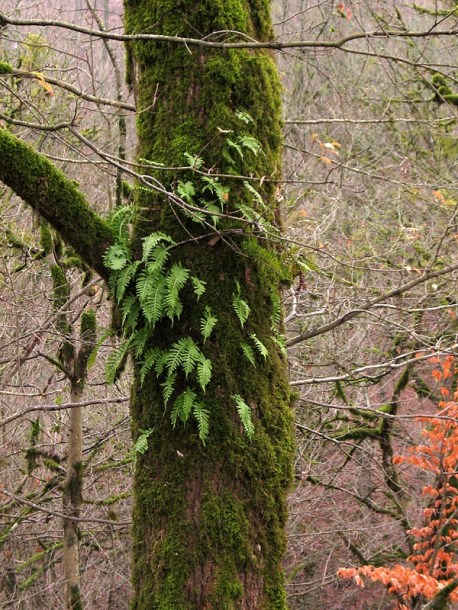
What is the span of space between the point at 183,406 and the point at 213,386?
0.62 ft

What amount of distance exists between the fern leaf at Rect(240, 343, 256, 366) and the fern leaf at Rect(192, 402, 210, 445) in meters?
0.33

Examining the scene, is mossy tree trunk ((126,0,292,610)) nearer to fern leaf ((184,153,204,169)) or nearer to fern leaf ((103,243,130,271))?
fern leaf ((184,153,204,169))

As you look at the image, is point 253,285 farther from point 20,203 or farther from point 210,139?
point 20,203

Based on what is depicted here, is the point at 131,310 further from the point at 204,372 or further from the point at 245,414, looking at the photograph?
the point at 245,414

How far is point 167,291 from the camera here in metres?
3.64

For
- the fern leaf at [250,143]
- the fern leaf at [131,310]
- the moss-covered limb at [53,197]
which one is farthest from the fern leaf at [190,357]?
the fern leaf at [250,143]

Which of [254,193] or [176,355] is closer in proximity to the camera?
[176,355]

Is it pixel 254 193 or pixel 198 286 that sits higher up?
pixel 254 193

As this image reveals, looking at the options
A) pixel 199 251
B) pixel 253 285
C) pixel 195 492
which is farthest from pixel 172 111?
pixel 195 492

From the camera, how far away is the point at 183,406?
356cm

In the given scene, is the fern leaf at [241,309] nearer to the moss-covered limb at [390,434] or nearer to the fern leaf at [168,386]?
the fern leaf at [168,386]

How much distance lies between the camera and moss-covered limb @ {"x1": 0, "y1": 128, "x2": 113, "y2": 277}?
371 centimetres

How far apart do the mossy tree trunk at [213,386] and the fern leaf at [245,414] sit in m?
0.05

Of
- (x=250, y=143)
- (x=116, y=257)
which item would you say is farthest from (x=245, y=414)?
(x=250, y=143)
